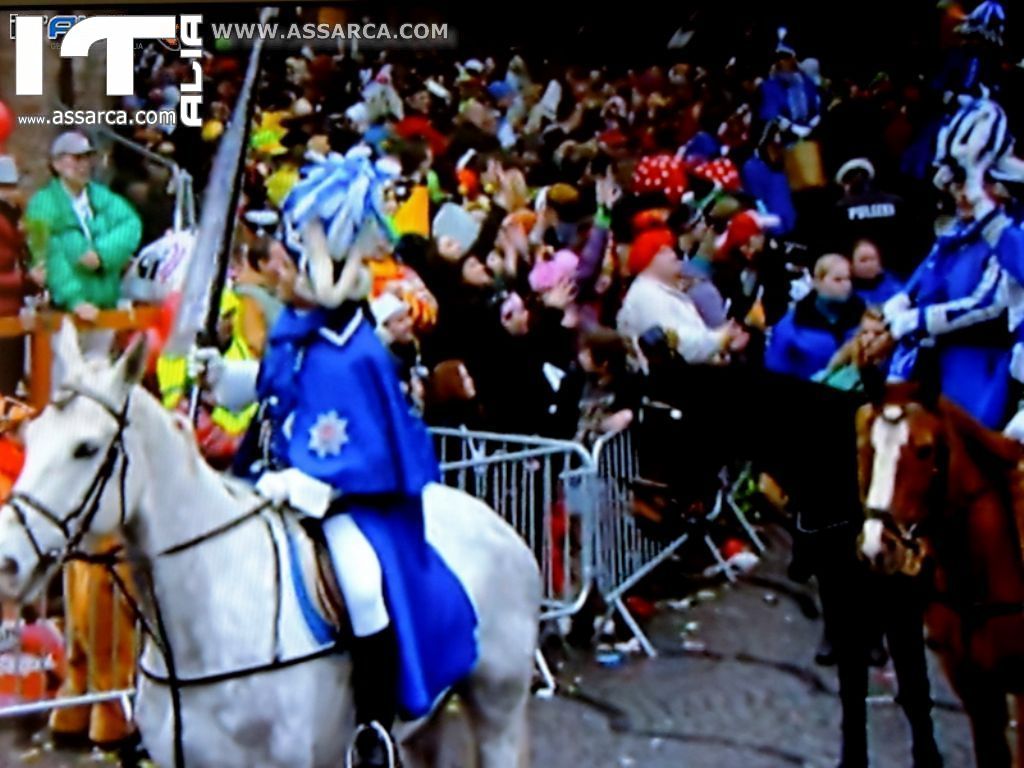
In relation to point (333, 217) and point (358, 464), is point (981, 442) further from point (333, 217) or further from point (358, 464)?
point (333, 217)

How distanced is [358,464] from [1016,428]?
1.25 metres

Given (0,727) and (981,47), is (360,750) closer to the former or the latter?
(0,727)

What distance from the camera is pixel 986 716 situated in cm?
259

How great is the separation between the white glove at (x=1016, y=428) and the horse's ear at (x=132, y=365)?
1.59 metres

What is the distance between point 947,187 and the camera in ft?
8.95

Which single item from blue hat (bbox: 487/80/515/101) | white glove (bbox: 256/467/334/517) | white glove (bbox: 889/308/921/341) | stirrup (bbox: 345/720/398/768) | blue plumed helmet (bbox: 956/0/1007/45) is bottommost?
stirrup (bbox: 345/720/398/768)

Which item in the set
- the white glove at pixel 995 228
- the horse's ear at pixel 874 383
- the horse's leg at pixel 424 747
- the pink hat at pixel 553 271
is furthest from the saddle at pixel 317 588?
the white glove at pixel 995 228

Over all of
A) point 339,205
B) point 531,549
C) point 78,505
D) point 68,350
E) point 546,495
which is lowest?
point 531,549

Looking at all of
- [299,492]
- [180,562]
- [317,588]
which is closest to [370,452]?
[299,492]

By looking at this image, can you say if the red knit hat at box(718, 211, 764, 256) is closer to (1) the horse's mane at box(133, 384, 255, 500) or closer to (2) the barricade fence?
(2) the barricade fence

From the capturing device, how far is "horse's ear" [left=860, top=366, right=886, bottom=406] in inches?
101

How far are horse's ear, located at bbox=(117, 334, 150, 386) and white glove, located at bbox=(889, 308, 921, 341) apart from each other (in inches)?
55.3

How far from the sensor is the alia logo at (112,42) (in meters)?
2.97

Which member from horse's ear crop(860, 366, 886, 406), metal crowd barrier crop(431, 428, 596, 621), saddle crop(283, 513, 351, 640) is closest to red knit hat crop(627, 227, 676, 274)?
metal crowd barrier crop(431, 428, 596, 621)
